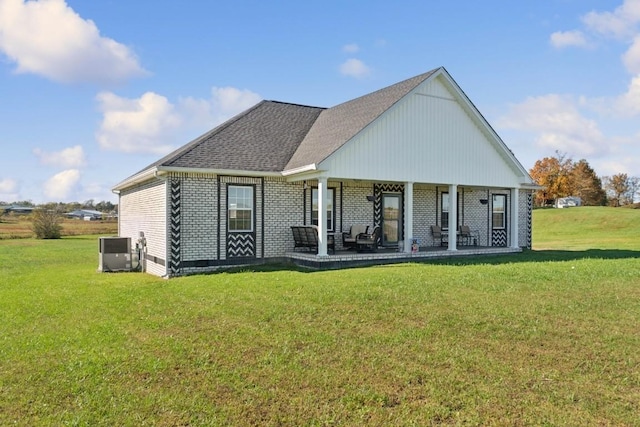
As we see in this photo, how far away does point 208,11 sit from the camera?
14953 millimetres

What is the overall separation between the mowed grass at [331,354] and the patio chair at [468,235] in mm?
9284

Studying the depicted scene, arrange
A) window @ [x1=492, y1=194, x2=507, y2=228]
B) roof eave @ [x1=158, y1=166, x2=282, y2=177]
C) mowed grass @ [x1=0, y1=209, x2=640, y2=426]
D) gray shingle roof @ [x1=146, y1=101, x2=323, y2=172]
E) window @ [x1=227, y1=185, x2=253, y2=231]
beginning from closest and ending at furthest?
mowed grass @ [x1=0, y1=209, x2=640, y2=426] → roof eave @ [x1=158, y1=166, x2=282, y2=177] → gray shingle roof @ [x1=146, y1=101, x2=323, y2=172] → window @ [x1=227, y1=185, x2=253, y2=231] → window @ [x1=492, y1=194, x2=507, y2=228]

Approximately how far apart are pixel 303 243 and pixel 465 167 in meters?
6.62

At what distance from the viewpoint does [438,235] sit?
769 inches

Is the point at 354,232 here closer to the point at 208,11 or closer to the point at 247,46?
the point at 247,46

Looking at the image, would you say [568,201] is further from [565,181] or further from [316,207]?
[316,207]

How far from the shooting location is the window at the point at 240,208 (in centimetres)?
1517

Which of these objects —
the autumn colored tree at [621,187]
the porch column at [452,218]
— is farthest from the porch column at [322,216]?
the autumn colored tree at [621,187]

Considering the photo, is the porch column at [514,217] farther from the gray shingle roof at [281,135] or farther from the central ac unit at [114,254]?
the central ac unit at [114,254]

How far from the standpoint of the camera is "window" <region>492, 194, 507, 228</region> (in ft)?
70.7

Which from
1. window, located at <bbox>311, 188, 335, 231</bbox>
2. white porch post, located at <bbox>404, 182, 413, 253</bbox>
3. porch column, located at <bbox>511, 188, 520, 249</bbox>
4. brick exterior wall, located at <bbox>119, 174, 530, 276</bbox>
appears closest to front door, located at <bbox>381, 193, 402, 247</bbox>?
brick exterior wall, located at <bbox>119, 174, 530, 276</bbox>

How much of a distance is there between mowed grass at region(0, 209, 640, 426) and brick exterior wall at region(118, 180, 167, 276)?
13.0ft

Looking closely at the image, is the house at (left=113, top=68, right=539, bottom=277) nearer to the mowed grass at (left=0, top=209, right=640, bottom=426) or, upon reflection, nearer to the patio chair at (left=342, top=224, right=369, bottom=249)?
the patio chair at (left=342, top=224, right=369, bottom=249)

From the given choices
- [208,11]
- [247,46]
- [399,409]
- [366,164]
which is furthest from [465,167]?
[399,409]
